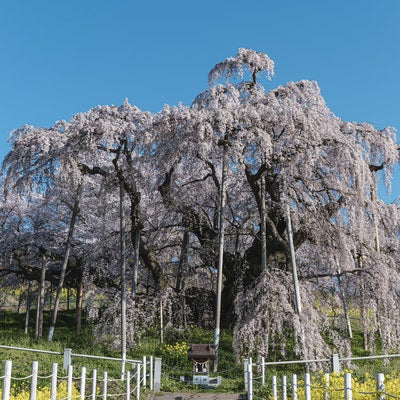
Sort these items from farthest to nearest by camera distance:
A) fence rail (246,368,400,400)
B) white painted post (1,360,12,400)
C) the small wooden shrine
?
1. the small wooden shrine
2. fence rail (246,368,400,400)
3. white painted post (1,360,12,400)

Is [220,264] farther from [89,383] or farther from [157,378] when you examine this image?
[89,383]

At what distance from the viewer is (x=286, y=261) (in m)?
20.0

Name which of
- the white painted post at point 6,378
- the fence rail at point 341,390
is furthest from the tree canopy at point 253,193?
the white painted post at point 6,378

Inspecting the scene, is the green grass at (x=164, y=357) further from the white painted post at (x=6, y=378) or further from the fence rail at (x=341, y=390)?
the white painted post at (x=6, y=378)

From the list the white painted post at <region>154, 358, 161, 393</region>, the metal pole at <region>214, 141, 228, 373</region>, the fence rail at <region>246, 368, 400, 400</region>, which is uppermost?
the metal pole at <region>214, 141, 228, 373</region>

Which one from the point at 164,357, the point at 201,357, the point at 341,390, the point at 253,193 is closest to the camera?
the point at 341,390

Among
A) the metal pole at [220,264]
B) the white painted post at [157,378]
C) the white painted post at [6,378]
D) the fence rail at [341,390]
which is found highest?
the metal pole at [220,264]

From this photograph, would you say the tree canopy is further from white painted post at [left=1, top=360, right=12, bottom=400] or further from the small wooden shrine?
white painted post at [left=1, top=360, right=12, bottom=400]

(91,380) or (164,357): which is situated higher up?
(164,357)

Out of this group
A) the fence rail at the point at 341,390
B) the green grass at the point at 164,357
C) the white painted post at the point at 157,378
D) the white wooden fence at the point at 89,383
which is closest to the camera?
the fence rail at the point at 341,390

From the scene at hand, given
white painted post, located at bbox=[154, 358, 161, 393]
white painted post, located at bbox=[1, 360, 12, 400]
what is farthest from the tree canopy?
white painted post, located at bbox=[1, 360, 12, 400]

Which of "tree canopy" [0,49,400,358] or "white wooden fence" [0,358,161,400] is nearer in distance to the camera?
"white wooden fence" [0,358,161,400]

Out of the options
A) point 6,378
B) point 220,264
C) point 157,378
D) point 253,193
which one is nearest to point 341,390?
point 6,378

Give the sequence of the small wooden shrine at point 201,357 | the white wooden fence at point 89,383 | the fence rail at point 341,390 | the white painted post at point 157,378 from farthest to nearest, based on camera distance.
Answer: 1. the small wooden shrine at point 201,357
2. the white painted post at point 157,378
3. the white wooden fence at point 89,383
4. the fence rail at point 341,390
